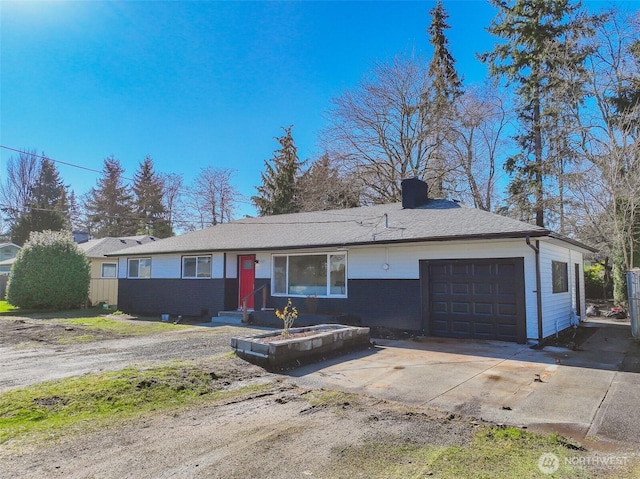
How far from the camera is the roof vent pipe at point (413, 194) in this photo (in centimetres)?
1402

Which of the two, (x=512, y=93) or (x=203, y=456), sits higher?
(x=512, y=93)

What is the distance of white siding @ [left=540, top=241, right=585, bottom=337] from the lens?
945 centimetres

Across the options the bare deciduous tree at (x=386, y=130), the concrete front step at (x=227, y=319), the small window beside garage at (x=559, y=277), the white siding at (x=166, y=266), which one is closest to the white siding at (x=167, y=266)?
the white siding at (x=166, y=266)

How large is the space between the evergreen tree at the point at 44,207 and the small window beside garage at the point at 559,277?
3295 centimetres

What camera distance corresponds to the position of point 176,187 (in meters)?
38.1

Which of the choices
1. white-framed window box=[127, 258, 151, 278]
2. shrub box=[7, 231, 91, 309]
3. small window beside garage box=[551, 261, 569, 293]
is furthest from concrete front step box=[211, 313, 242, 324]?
small window beside garage box=[551, 261, 569, 293]

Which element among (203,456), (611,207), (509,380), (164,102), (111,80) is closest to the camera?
(203,456)

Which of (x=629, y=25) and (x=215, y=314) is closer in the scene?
(x=215, y=314)

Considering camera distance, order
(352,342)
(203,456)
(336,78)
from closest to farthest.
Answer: (203,456) < (352,342) < (336,78)

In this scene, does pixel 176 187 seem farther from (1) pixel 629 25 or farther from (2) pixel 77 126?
(1) pixel 629 25

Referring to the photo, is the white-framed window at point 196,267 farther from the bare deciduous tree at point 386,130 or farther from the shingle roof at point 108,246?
the bare deciduous tree at point 386,130

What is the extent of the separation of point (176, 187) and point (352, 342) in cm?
3391

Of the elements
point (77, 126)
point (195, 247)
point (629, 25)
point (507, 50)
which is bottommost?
point (195, 247)

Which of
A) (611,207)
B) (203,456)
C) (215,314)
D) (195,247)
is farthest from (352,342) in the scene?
(611,207)
